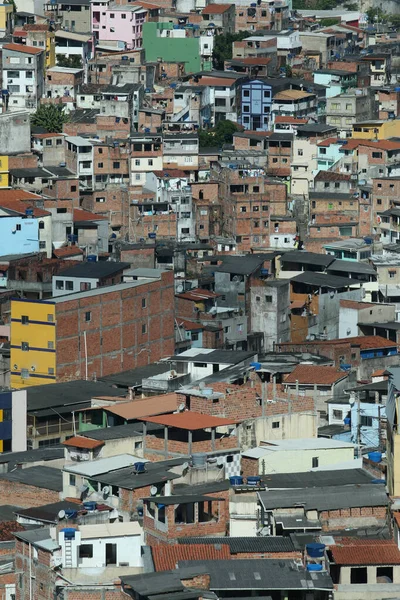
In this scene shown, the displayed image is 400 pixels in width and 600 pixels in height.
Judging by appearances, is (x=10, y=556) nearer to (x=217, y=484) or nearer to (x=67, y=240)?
(x=217, y=484)

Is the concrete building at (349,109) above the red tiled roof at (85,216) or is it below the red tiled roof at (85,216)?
above

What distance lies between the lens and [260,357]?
57.2 meters

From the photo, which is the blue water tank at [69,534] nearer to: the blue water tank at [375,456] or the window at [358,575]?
the window at [358,575]

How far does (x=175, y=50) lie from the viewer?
101812 mm

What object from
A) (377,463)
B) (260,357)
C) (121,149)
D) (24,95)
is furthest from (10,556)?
(24,95)

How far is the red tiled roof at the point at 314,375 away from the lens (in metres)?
53.1

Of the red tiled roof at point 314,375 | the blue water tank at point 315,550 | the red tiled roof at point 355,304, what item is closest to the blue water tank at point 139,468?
the blue water tank at point 315,550

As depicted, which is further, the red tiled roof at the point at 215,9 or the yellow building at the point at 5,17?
the red tiled roof at the point at 215,9

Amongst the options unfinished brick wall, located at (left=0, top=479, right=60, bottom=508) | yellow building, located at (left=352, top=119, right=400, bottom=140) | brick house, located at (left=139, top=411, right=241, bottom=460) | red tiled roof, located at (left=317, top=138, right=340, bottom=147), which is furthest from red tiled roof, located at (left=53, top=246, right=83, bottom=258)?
unfinished brick wall, located at (left=0, top=479, right=60, bottom=508)

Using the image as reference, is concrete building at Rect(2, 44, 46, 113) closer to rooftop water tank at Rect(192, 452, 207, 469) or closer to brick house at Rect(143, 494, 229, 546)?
rooftop water tank at Rect(192, 452, 207, 469)

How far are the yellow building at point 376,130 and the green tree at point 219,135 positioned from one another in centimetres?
535

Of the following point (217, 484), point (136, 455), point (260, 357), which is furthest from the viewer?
point (260, 357)

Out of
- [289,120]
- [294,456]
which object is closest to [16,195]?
[289,120]

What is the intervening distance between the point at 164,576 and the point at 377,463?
32.6 feet
